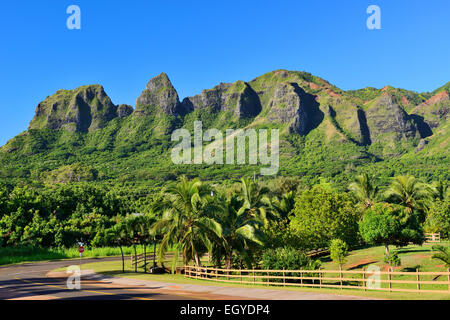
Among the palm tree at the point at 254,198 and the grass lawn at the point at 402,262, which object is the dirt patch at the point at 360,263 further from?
the palm tree at the point at 254,198

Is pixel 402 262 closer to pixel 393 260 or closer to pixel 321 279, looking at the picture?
pixel 393 260

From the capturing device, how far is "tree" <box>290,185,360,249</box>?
43688 mm

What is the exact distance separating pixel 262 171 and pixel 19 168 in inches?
4575

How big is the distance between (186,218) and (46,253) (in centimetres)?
3142

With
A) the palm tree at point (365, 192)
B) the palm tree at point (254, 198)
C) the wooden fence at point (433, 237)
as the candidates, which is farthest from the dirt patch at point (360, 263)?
the wooden fence at point (433, 237)

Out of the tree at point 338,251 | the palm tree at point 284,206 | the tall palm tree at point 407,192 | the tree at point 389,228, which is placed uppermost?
the tall palm tree at point 407,192

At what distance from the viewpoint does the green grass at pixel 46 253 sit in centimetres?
4841

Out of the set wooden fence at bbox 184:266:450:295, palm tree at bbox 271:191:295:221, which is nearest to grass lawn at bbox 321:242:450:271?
wooden fence at bbox 184:266:450:295

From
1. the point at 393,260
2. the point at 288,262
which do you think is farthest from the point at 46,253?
the point at 393,260

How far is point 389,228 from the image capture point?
3916cm

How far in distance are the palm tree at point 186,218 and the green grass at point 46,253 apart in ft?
76.6

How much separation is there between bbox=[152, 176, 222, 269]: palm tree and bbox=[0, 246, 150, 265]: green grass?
23350 millimetres
